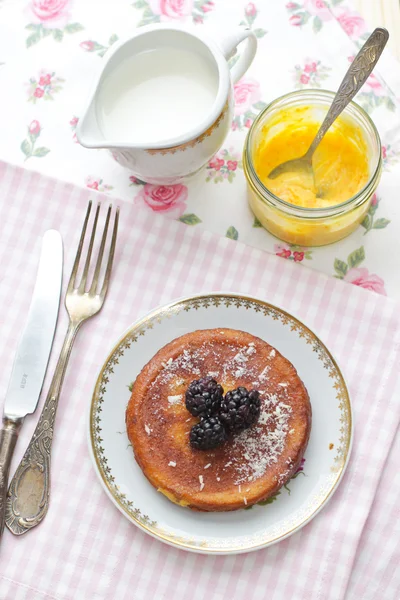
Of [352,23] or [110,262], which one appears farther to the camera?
[352,23]

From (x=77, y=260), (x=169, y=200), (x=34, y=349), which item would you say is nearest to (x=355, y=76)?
(x=169, y=200)

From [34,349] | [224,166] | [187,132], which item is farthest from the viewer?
[224,166]

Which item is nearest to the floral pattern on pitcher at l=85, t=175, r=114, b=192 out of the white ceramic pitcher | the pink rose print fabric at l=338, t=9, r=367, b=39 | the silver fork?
the silver fork

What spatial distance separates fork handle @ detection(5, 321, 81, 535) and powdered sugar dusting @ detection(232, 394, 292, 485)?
488 mm

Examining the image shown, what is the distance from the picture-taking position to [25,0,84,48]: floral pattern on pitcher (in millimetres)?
2203

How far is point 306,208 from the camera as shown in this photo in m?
1.86

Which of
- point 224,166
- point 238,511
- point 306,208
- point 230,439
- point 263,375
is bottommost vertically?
point 238,511

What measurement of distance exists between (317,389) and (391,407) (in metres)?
0.21

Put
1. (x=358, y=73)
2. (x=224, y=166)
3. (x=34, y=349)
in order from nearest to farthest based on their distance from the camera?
(x=358, y=73)
(x=34, y=349)
(x=224, y=166)

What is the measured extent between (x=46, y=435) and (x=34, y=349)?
23 centimetres

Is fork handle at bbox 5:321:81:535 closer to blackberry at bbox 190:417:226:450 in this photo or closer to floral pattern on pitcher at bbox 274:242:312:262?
blackberry at bbox 190:417:226:450

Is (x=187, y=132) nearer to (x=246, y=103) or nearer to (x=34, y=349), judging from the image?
(x=246, y=103)

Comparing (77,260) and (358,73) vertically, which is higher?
(358,73)

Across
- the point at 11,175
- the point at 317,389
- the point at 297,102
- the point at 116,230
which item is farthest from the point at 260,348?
the point at 11,175
